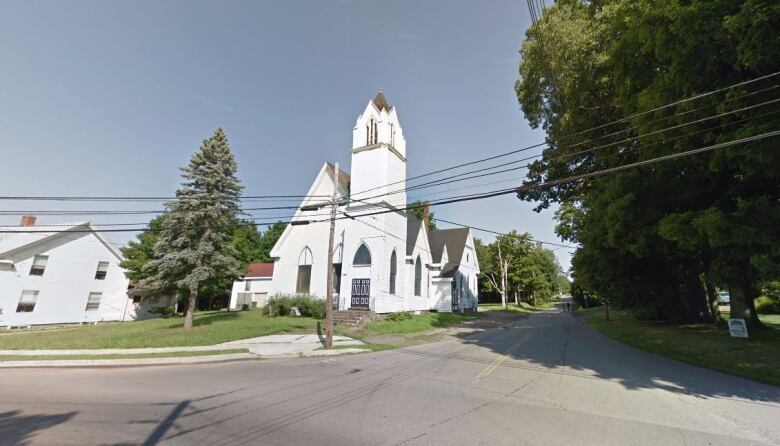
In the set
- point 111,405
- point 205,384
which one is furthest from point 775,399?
point 111,405

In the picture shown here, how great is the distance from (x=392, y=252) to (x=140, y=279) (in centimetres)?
2192

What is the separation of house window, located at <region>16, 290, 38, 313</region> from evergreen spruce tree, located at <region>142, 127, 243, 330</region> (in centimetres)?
1322

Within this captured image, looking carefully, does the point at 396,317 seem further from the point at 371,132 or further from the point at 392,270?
the point at 371,132

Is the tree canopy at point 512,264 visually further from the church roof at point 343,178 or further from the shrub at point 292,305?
the shrub at point 292,305

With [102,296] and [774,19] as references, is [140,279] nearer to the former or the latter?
[102,296]

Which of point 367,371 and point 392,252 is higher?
point 392,252

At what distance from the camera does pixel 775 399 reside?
24.0 feet

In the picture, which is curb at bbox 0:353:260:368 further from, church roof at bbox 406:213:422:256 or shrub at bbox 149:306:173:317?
shrub at bbox 149:306:173:317

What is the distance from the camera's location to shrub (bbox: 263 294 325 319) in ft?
75.7

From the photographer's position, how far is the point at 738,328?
13391mm

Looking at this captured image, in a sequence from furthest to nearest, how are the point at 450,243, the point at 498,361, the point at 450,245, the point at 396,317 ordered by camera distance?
the point at 450,243, the point at 450,245, the point at 396,317, the point at 498,361

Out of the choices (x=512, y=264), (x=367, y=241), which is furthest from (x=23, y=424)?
(x=512, y=264)

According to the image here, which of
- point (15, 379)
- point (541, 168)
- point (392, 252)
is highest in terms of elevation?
point (541, 168)

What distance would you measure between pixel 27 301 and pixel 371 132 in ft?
86.3
